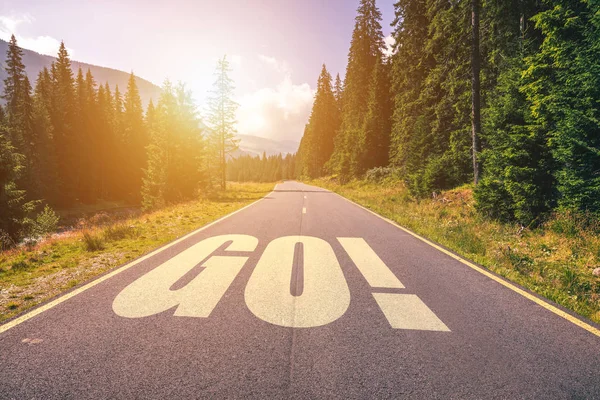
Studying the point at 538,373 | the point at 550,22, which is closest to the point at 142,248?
the point at 538,373

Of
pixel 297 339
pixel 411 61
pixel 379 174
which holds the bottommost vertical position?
pixel 297 339

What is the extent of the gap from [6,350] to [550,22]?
568 inches

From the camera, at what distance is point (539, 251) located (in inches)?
272

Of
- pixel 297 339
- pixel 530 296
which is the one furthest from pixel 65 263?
pixel 530 296

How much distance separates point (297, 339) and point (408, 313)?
1590 mm

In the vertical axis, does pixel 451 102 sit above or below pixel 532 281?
above

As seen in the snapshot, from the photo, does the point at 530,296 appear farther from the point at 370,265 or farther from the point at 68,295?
the point at 68,295

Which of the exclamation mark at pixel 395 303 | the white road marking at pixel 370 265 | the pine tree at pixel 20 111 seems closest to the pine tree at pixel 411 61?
the white road marking at pixel 370 265

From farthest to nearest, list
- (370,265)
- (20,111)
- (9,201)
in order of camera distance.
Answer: (20,111) < (9,201) < (370,265)

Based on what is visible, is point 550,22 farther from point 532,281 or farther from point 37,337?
point 37,337

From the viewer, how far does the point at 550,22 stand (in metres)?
8.62

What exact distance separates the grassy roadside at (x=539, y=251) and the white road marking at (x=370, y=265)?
7.34ft

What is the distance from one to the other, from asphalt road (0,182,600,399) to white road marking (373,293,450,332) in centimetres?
2

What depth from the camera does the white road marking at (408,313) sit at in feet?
10.7
